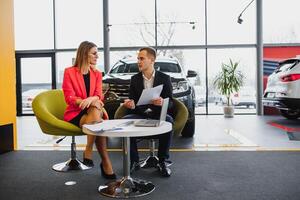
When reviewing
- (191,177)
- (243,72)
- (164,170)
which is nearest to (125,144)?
(164,170)

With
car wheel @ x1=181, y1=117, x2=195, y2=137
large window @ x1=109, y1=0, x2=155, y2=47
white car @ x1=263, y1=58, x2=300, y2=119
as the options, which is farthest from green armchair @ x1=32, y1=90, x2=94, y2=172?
large window @ x1=109, y1=0, x2=155, y2=47

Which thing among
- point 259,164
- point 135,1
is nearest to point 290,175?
point 259,164

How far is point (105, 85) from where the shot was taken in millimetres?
4875

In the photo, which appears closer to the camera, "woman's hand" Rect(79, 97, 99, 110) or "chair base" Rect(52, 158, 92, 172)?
"woman's hand" Rect(79, 97, 99, 110)

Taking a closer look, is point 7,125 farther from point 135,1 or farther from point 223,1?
point 223,1

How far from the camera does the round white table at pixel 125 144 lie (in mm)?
2424

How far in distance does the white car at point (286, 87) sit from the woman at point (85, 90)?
161 inches

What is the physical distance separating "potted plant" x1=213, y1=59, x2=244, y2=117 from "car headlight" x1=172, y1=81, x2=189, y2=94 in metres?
4.12

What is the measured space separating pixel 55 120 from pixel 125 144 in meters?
0.88

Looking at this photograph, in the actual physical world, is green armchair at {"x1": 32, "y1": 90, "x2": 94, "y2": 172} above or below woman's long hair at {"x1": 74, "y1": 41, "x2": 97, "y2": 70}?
below

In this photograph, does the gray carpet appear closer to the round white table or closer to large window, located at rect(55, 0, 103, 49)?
the round white table

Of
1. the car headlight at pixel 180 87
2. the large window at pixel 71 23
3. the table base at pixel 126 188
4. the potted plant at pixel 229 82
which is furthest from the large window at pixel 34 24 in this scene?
the table base at pixel 126 188

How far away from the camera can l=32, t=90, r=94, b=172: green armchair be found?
3.25 metres

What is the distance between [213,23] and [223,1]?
0.68 m
